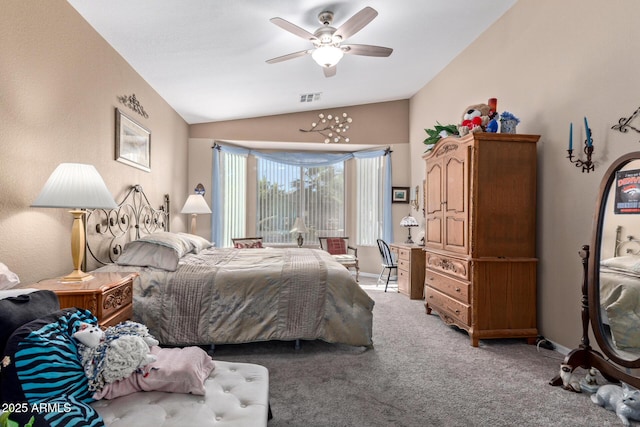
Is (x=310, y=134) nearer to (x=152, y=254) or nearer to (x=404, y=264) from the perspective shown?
(x=404, y=264)

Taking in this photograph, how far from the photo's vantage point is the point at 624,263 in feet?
7.00

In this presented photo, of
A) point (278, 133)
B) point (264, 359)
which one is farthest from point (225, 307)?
point (278, 133)

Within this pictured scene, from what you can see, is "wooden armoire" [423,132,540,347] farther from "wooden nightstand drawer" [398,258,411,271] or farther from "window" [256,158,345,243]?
"window" [256,158,345,243]

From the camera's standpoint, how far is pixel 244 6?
278cm

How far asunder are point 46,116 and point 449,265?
11.4 feet

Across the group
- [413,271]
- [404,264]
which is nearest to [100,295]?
[413,271]

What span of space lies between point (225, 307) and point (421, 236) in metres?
3.20

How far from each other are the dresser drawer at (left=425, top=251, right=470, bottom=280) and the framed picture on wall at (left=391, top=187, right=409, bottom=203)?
2198 millimetres

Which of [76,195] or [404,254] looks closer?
[76,195]

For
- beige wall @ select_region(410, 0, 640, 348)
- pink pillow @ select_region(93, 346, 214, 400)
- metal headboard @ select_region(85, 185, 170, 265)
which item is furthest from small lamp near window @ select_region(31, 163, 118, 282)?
beige wall @ select_region(410, 0, 640, 348)

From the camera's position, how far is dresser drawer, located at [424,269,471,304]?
312cm

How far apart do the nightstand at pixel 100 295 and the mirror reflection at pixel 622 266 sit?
300cm

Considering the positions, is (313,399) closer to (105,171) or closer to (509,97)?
(105,171)

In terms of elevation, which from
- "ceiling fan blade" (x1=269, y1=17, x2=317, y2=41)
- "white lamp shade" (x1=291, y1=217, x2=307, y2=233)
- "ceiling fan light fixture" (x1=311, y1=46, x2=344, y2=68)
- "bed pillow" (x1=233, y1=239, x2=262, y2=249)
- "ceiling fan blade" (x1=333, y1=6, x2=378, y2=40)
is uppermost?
"ceiling fan blade" (x1=333, y1=6, x2=378, y2=40)
